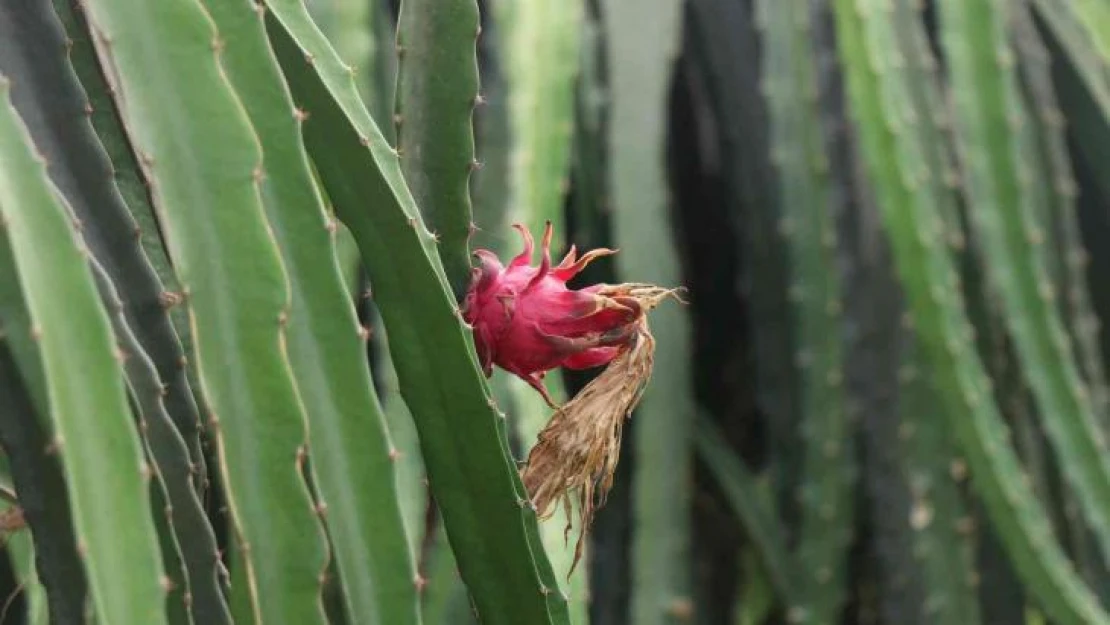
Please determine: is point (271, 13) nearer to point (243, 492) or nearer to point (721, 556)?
point (243, 492)

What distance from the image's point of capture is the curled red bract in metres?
0.79

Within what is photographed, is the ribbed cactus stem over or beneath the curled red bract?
over

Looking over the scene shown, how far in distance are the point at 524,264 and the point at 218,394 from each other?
222 millimetres

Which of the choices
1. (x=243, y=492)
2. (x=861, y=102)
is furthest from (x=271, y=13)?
(x=861, y=102)

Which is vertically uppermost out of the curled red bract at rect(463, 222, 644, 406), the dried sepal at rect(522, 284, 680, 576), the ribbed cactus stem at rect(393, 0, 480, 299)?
the ribbed cactus stem at rect(393, 0, 480, 299)

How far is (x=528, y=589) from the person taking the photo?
79 cm

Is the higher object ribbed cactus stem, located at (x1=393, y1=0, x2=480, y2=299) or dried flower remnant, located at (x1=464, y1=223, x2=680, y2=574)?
ribbed cactus stem, located at (x1=393, y1=0, x2=480, y2=299)

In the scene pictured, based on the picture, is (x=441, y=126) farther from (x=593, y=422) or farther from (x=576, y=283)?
(x=576, y=283)

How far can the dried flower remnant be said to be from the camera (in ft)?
2.60

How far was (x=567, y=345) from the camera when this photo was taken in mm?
786

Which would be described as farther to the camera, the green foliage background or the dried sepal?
the dried sepal

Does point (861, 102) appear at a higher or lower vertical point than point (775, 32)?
lower

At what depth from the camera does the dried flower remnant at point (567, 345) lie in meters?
0.79

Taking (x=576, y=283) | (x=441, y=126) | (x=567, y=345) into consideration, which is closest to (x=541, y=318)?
(x=567, y=345)
